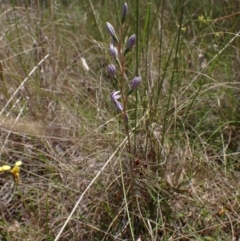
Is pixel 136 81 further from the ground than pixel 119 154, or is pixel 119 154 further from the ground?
pixel 136 81

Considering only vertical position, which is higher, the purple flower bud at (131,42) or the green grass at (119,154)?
the purple flower bud at (131,42)

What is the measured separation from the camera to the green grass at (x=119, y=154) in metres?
1.34

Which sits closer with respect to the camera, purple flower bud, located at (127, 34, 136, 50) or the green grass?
purple flower bud, located at (127, 34, 136, 50)

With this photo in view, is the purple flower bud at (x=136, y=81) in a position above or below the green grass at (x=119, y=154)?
above

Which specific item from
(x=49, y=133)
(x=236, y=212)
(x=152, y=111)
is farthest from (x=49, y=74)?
(x=236, y=212)

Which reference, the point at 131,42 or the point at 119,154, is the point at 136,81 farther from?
the point at 119,154

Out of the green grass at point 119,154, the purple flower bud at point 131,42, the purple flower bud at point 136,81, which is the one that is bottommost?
the green grass at point 119,154

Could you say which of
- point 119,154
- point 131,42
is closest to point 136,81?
point 131,42

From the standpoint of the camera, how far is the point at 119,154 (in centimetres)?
125

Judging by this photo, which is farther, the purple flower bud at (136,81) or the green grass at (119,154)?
the green grass at (119,154)

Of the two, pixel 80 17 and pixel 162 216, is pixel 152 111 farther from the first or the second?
pixel 80 17

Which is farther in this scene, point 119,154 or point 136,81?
point 119,154

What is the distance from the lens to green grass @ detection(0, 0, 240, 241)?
4.39 ft

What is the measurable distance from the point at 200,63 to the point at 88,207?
2.92 feet
